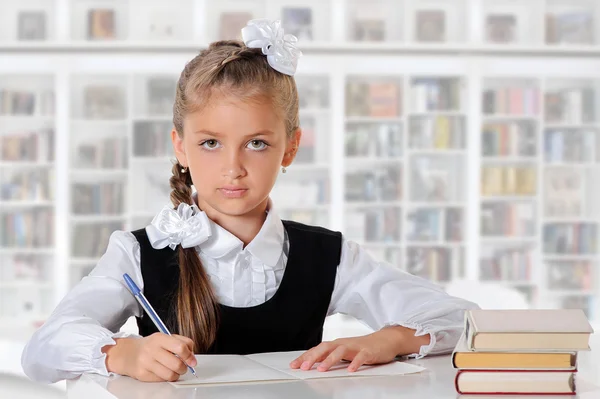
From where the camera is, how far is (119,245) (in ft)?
4.87

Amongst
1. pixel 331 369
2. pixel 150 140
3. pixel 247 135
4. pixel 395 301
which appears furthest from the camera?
pixel 150 140

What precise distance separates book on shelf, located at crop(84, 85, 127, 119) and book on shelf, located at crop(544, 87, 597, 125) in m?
3.30

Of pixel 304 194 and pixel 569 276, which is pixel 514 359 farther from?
pixel 569 276

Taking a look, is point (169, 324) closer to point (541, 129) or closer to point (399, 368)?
point (399, 368)

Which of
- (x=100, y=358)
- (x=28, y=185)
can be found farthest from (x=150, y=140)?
(x=100, y=358)

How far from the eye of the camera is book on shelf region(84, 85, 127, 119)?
21.8 feet

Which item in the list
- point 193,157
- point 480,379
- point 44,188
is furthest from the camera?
point 44,188

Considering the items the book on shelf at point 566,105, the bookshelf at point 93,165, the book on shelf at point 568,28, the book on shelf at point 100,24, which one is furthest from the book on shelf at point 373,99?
the book on shelf at point 100,24

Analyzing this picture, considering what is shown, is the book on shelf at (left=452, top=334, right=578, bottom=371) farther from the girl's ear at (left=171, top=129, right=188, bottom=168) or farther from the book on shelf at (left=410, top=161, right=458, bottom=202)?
the book on shelf at (left=410, top=161, right=458, bottom=202)

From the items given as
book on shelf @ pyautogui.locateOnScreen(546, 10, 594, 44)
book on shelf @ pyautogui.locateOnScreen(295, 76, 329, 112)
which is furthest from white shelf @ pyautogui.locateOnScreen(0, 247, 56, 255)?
book on shelf @ pyautogui.locateOnScreen(546, 10, 594, 44)

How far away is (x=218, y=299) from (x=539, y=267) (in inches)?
227

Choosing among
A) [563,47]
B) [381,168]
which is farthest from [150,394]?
[563,47]

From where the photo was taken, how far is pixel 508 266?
6.88 meters

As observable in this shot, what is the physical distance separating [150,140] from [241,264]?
204 inches
